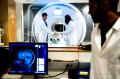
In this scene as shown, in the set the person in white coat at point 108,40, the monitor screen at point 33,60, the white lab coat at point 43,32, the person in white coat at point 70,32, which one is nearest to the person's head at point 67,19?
the person in white coat at point 70,32

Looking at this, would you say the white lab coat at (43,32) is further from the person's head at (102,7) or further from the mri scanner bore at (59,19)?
the person's head at (102,7)

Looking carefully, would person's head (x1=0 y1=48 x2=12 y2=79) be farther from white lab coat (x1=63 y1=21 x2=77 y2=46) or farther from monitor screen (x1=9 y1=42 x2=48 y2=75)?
white lab coat (x1=63 y1=21 x2=77 y2=46)

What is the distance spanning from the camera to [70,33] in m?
4.79

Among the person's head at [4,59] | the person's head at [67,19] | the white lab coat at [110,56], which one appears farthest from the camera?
the person's head at [67,19]

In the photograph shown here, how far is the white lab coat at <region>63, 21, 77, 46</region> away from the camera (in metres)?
4.72

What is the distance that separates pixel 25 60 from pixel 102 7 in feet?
3.21

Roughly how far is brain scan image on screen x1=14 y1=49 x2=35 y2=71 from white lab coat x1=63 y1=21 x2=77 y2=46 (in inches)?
Result: 109

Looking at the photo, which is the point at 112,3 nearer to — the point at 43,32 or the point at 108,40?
the point at 108,40

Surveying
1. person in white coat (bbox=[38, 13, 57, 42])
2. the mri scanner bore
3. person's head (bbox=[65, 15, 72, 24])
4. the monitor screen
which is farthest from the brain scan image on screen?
person's head (bbox=[65, 15, 72, 24])

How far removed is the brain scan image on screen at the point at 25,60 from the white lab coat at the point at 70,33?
2.78 meters

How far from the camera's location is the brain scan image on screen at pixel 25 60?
6.40ft

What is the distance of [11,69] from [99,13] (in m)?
1.07

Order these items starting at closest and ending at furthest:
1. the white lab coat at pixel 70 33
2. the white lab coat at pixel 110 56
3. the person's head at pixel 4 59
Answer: the white lab coat at pixel 110 56, the person's head at pixel 4 59, the white lab coat at pixel 70 33

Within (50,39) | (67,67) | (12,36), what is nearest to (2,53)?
(67,67)
